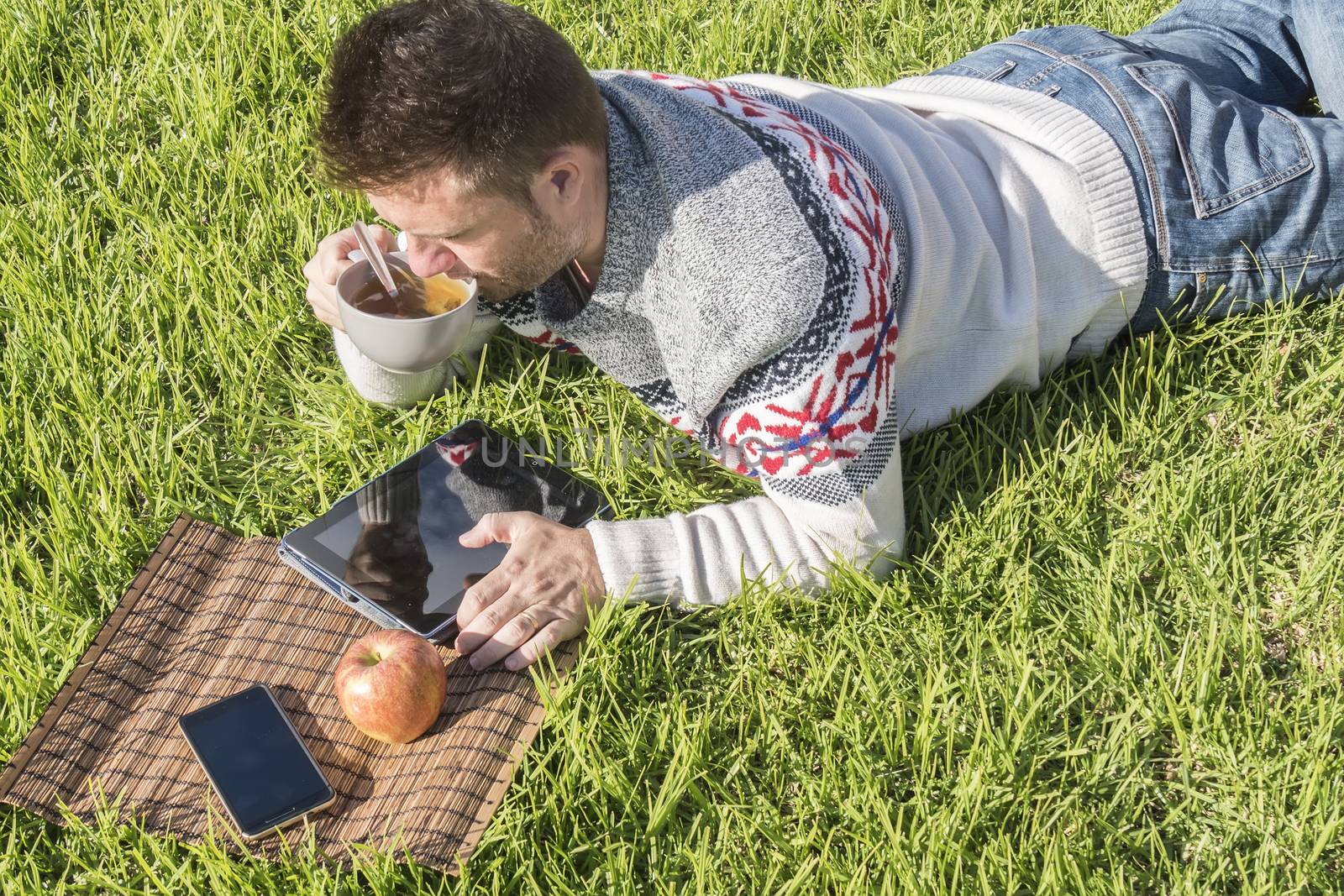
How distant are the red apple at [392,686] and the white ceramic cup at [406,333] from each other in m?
0.54

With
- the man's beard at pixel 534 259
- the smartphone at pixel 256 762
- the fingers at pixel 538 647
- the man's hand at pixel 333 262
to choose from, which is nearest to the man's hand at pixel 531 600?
the fingers at pixel 538 647

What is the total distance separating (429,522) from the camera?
8.61ft

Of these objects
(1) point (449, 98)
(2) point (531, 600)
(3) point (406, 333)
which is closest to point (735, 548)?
(2) point (531, 600)

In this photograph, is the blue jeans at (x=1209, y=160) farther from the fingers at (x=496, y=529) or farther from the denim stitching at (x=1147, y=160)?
the fingers at (x=496, y=529)

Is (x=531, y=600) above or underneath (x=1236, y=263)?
underneath

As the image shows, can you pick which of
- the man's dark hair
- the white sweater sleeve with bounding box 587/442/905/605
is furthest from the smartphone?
the man's dark hair

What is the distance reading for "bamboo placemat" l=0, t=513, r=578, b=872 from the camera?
2.24 meters

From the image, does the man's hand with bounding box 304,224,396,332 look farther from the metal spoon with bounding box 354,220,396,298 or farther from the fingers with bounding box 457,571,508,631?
the fingers with bounding box 457,571,508,631

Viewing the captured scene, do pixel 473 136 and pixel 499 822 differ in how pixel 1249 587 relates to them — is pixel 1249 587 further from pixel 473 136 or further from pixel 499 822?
pixel 473 136

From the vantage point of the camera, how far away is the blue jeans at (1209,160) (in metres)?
2.62

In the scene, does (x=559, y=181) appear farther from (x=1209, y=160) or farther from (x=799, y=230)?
(x=1209, y=160)

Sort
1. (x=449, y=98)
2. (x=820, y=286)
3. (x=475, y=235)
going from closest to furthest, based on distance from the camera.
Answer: (x=449, y=98) → (x=820, y=286) → (x=475, y=235)

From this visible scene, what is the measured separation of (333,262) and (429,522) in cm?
60

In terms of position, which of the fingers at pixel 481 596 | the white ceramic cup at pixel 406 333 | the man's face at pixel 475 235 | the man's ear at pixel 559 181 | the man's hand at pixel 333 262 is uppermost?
the man's ear at pixel 559 181
